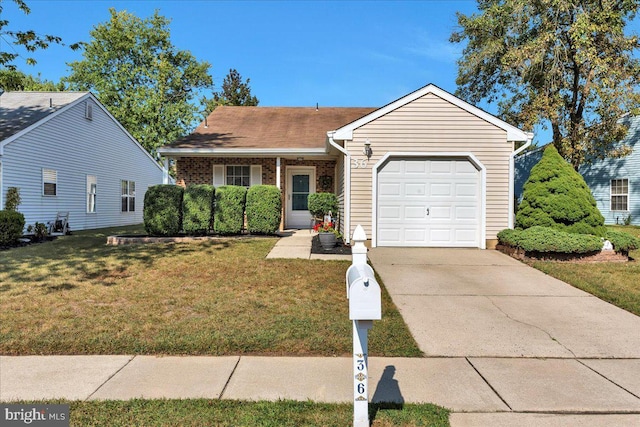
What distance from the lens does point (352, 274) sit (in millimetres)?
2443

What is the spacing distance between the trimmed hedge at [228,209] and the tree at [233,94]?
25.0m

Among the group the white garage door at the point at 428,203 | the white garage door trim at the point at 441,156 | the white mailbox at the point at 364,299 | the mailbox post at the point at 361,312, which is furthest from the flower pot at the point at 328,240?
the white mailbox at the point at 364,299

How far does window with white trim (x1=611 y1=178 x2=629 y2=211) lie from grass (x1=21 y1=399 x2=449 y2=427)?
23.7 m

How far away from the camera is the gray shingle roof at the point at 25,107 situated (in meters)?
13.5

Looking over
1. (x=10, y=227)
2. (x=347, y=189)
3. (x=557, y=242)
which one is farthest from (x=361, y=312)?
(x=10, y=227)

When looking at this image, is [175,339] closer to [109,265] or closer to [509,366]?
[509,366]

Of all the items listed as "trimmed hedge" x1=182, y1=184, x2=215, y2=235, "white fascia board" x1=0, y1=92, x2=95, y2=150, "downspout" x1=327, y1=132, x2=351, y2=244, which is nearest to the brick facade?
"trimmed hedge" x1=182, y1=184, x2=215, y2=235

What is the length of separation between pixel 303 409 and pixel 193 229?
8482 millimetres

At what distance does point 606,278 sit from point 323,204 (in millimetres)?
7376

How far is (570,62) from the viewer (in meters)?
17.1

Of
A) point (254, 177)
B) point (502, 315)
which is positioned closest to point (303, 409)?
point (502, 315)

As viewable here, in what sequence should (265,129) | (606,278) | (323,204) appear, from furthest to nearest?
1. (265,129)
2. (323,204)
3. (606,278)

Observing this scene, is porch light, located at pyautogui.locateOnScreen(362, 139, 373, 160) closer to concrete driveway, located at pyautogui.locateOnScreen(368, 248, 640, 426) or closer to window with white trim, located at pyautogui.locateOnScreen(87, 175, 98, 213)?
concrete driveway, located at pyautogui.locateOnScreen(368, 248, 640, 426)

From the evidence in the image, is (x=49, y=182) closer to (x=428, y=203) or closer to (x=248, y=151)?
(x=248, y=151)
